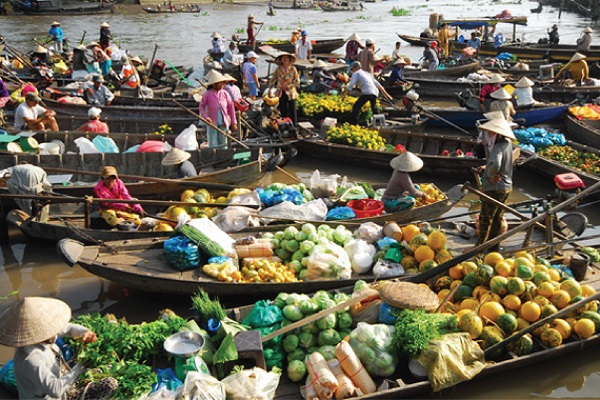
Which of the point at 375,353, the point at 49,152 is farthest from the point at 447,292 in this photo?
the point at 49,152

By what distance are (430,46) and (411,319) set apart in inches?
641

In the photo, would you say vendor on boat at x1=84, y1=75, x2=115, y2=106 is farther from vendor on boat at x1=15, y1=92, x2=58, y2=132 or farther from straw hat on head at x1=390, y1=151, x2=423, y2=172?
straw hat on head at x1=390, y1=151, x2=423, y2=172

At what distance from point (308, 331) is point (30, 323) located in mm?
2421

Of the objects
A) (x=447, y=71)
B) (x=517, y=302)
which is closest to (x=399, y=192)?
(x=517, y=302)

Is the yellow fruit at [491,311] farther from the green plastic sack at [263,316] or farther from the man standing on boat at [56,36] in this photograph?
the man standing on boat at [56,36]

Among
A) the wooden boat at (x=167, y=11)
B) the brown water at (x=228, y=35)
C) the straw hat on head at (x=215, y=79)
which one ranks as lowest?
the brown water at (x=228, y=35)

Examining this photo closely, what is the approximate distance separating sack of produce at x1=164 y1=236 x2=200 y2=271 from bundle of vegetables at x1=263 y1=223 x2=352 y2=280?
3.14 feet

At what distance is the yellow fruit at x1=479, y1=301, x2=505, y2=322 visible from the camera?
5441mm

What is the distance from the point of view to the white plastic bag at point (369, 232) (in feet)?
22.5

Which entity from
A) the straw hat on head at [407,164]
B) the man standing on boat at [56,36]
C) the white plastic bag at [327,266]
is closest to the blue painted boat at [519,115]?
the straw hat on head at [407,164]

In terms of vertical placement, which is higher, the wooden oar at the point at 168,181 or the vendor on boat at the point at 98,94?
the vendor on boat at the point at 98,94

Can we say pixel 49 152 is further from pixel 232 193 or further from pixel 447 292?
pixel 447 292

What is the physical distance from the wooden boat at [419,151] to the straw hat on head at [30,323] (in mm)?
7808

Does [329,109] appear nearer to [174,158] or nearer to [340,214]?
[174,158]
